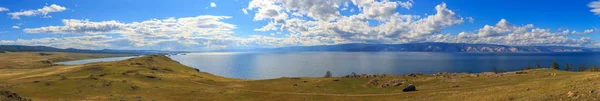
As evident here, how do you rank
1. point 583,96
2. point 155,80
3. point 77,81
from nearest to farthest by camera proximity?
point 583,96
point 77,81
point 155,80

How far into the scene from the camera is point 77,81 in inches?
3499

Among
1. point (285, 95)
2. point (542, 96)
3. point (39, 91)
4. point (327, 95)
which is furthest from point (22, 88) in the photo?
point (542, 96)

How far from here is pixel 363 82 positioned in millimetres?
82375

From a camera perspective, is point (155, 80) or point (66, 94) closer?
point (66, 94)

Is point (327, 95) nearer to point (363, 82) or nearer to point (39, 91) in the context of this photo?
point (363, 82)

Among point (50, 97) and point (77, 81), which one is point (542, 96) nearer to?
point (50, 97)

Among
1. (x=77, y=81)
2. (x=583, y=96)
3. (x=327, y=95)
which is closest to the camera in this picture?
(x=583, y=96)

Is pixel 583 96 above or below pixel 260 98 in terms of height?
above

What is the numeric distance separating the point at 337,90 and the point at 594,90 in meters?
45.5

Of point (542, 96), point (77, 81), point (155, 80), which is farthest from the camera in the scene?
point (155, 80)

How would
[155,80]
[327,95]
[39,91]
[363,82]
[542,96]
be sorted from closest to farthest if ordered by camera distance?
1. [542,96]
2. [327,95]
3. [39,91]
4. [363,82]
5. [155,80]

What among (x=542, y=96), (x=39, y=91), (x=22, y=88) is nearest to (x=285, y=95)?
(x=542, y=96)

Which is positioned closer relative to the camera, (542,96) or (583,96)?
(583,96)

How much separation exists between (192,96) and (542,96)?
199 feet
